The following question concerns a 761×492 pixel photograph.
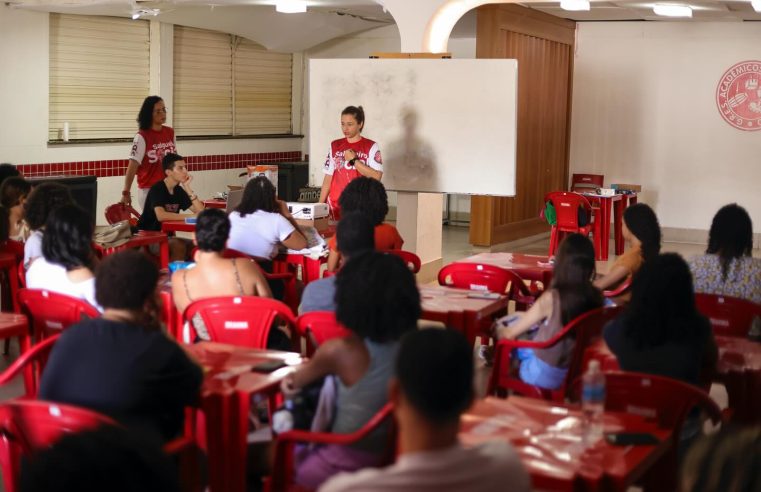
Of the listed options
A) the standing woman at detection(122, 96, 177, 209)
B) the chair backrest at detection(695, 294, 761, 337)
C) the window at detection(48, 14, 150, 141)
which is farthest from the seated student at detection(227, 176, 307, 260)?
the window at detection(48, 14, 150, 141)

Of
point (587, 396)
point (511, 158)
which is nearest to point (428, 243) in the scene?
point (511, 158)

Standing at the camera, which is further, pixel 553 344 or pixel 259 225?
pixel 259 225

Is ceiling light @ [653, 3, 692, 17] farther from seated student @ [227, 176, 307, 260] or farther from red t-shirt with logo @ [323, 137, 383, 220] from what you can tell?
seated student @ [227, 176, 307, 260]

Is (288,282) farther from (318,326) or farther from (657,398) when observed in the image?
(657,398)

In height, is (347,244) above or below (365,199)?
below

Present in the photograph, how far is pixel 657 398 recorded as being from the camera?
3227 millimetres

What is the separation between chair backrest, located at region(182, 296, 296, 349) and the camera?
14.4 feet

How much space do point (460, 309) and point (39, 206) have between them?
2.49 m

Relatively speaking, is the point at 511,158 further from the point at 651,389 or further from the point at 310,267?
the point at 651,389

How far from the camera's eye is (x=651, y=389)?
10.6 feet

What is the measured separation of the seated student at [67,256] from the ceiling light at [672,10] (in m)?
8.19

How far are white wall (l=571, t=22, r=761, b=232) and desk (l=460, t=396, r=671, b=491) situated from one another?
10.6m

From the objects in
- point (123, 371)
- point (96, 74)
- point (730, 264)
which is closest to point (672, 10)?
point (96, 74)

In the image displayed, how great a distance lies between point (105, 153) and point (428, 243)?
13.9 ft
